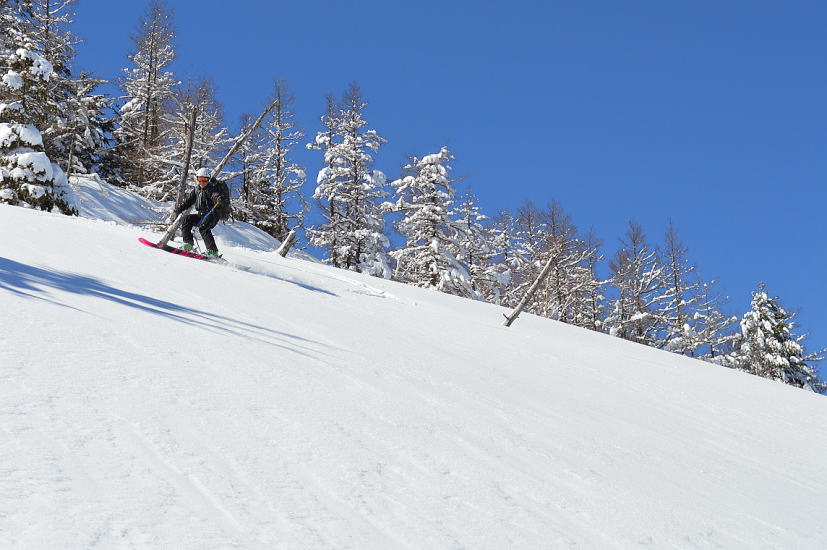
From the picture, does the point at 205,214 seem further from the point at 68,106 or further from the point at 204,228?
the point at 68,106

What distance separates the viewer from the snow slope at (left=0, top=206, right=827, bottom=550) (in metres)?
2.04

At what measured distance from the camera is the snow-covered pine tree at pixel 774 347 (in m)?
30.6

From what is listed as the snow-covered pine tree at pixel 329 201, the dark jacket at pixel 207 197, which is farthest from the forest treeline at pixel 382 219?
the dark jacket at pixel 207 197

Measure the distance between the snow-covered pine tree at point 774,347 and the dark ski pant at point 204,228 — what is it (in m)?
28.6

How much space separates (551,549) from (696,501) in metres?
1.52

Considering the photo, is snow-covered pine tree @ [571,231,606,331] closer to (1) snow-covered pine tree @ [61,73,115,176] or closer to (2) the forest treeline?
(2) the forest treeline

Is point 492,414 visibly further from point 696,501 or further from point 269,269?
point 269,269

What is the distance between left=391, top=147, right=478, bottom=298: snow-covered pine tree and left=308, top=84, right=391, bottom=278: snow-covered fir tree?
5.83 ft

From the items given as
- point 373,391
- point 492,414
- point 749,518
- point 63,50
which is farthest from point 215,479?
point 63,50

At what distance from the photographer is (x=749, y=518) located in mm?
3322

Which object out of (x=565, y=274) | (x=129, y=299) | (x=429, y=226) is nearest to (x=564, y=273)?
(x=565, y=274)

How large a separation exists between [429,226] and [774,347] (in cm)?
1876

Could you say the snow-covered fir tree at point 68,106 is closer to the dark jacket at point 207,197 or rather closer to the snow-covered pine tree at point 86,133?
the snow-covered pine tree at point 86,133

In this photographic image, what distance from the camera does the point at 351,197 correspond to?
105ft
